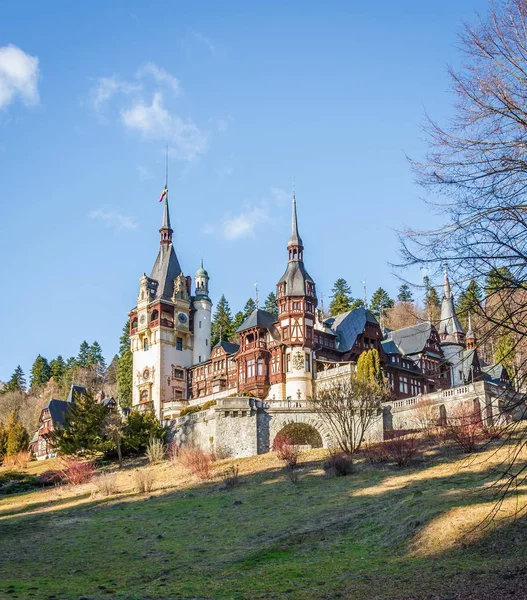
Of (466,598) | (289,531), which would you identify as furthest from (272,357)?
(466,598)

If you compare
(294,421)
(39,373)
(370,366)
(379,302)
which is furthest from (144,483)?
(39,373)

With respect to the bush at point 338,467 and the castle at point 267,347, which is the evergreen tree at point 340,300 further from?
the bush at point 338,467

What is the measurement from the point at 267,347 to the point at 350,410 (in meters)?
17.7

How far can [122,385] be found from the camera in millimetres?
84688

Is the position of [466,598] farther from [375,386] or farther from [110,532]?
[375,386]

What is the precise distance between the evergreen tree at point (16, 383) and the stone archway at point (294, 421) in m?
72.1

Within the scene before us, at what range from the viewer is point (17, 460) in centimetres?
6088

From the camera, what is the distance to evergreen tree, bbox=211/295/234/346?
291ft

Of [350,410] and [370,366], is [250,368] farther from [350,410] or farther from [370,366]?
[350,410]

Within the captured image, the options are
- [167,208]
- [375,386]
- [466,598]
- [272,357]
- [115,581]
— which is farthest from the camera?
[167,208]

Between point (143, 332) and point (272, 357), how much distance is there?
16.6 metres

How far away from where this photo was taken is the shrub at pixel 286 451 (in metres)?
38.2

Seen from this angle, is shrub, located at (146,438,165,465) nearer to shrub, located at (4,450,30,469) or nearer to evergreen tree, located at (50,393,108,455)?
evergreen tree, located at (50,393,108,455)

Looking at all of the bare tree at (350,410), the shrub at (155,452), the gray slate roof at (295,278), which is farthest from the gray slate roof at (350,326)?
the shrub at (155,452)
